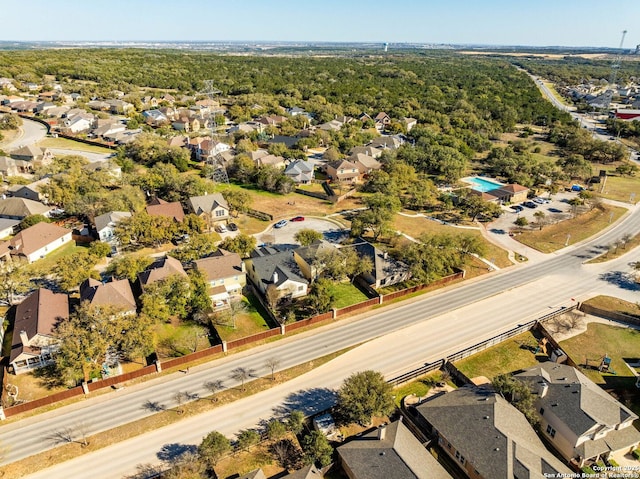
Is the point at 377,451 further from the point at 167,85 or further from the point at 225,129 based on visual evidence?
the point at 167,85

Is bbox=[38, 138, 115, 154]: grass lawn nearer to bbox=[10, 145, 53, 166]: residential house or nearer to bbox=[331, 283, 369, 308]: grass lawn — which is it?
bbox=[10, 145, 53, 166]: residential house

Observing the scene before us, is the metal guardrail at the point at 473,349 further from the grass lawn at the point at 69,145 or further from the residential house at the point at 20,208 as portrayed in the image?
the grass lawn at the point at 69,145

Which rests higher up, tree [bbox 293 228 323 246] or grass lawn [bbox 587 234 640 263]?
tree [bbox 293 228 323 246]

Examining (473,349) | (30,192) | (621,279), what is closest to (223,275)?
(473,349)

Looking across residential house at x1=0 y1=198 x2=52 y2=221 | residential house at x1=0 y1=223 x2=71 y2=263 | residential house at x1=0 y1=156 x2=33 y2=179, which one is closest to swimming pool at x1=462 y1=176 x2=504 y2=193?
residential house at x1=0 y1=223 x2=71 y2=263

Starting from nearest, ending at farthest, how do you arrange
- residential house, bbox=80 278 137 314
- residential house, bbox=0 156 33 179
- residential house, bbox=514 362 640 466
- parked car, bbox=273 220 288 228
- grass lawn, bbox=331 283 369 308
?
1. residential house, bbox=514 362 640 466
2. residential house, bbox=80 278 137 314
3. grass lawn, bbox=331 283 369 308
4. parked car, bbox=273 220 288 228
5. residential house, bbox=0 156 33 179

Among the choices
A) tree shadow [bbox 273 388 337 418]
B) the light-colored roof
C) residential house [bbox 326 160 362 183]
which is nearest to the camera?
tree shadow [bbox 273 388 337 418]

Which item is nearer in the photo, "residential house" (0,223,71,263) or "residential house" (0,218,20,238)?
"residential house" (0,223,71,263)
